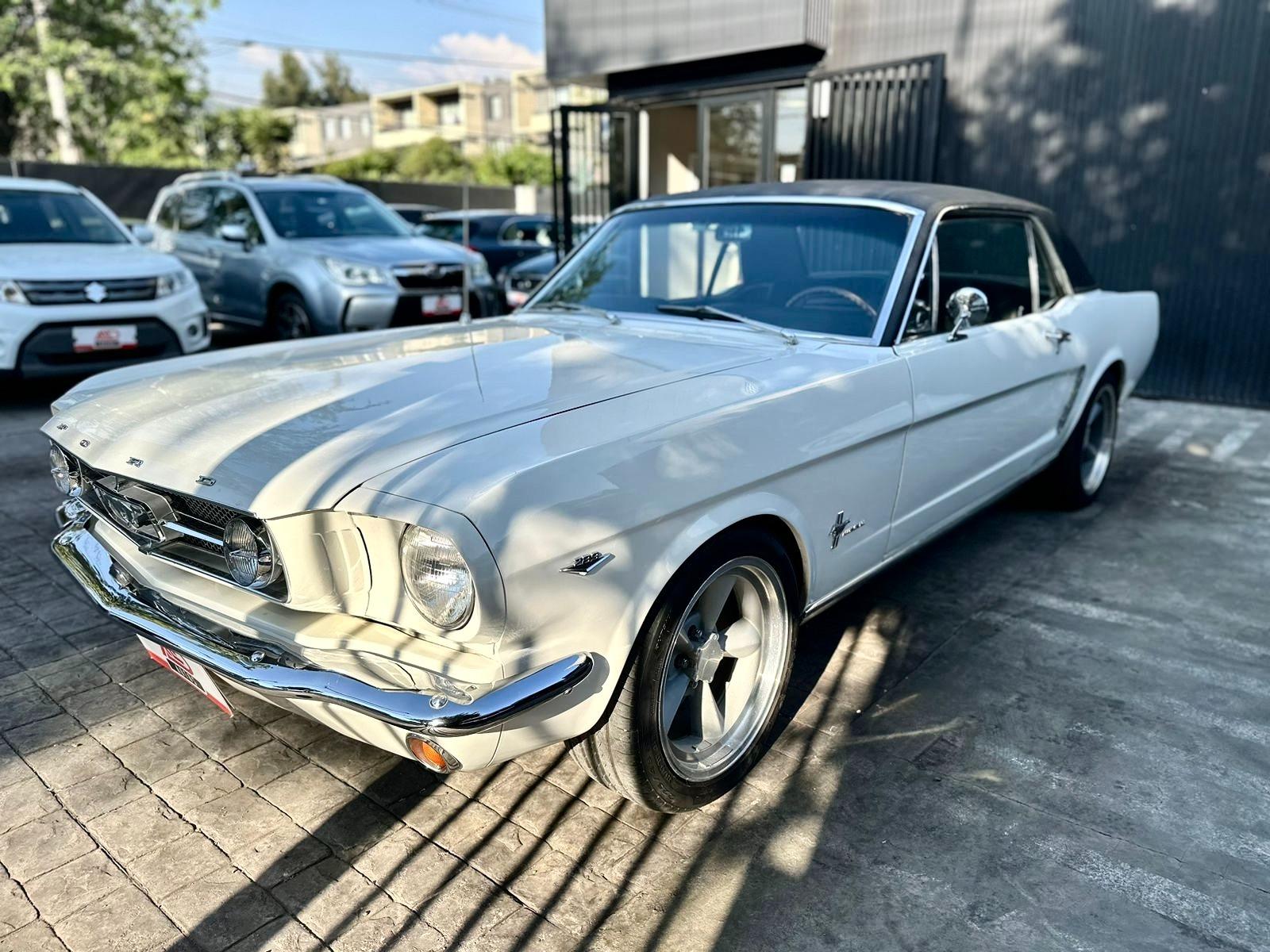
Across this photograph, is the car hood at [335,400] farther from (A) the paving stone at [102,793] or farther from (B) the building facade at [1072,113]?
(B) the building facade at [1072,113]

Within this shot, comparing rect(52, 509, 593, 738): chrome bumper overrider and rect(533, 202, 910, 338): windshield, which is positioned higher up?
rect(533, 202, 910, 338): windshield

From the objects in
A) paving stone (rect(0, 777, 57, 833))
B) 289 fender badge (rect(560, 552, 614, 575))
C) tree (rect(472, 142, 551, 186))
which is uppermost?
tree (rect(472, 142, 551, 186))

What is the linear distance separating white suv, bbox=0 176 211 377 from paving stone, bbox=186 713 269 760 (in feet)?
15.3

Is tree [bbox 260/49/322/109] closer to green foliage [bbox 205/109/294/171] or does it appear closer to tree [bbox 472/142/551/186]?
green foliage [bbox 205/109/294/171]

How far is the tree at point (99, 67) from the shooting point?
22375 mm

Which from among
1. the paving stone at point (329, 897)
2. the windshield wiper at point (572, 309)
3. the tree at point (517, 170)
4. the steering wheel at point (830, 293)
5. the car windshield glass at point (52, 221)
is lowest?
the paving stone at point (329, 897)

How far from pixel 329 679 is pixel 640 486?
772 mm

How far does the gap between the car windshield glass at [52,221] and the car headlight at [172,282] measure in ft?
2.75

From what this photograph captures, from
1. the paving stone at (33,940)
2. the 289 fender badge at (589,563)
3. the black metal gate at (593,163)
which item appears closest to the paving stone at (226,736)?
the paving stone at (33,940)

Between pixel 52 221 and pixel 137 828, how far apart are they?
22.0 feet

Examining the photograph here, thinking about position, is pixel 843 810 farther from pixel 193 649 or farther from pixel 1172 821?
pixel 193 649

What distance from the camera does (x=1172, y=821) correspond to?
2432mm

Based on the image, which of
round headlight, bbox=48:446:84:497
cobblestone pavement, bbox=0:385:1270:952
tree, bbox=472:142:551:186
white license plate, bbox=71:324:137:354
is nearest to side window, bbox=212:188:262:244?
white license plate, bbox=71:324:137:354

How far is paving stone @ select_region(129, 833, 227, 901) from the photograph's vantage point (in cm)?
220
